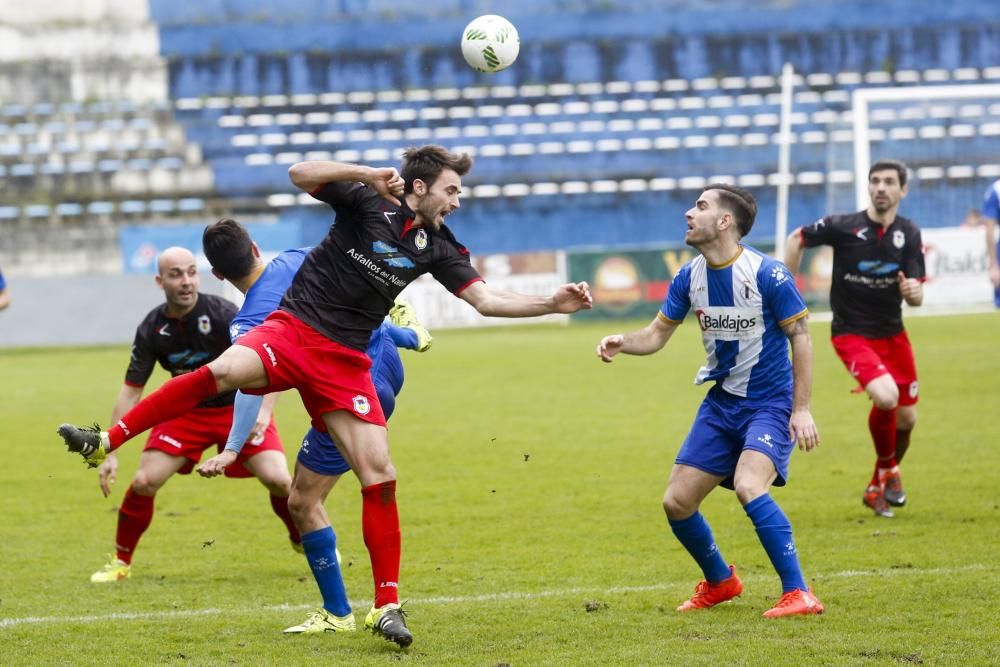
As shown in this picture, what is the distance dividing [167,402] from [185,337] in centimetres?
205

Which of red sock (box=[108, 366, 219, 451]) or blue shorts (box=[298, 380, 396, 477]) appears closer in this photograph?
red sock (box=[108, 366, 219, 451])

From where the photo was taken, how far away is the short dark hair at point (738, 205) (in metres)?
6.07

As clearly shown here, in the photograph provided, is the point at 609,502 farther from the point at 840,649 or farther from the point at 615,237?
the point at 615,237

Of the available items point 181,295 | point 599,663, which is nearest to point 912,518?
point 599,663

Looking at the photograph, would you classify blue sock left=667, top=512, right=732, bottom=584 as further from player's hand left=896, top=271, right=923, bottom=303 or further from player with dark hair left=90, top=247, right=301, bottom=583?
player's hand left=896, top=271, right=923, bottom=303

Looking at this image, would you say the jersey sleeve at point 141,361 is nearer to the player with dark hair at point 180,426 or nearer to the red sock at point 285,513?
the player with dark hair at point 180,426

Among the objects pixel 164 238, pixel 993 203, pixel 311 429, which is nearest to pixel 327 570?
pixel 311 429

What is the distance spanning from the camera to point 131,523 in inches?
295

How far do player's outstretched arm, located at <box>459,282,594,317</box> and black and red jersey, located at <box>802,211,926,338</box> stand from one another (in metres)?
3.85

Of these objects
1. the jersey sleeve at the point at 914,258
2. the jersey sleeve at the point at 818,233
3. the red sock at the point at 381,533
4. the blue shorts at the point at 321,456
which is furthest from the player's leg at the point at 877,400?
the red sock at the point at 381,533

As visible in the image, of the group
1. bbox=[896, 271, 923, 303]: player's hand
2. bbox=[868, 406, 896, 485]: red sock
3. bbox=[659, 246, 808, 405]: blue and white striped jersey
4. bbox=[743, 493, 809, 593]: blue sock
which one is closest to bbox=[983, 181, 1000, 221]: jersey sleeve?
bbox=[868, 406, 896, 485]: red sock

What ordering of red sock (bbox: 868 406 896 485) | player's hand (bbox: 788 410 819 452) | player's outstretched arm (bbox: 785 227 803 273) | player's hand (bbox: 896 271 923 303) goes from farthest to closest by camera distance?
1. player's outstretched arm (bbox: 785 227 803 273)
2. red sock (bbox: 868 406 896 485)
3. player's hand (bbox: 896 271 923 303)
4. player's hand (bbox: 788 410 819 452)

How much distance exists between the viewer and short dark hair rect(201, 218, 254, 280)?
623cm

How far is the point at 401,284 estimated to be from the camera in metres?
5.66
